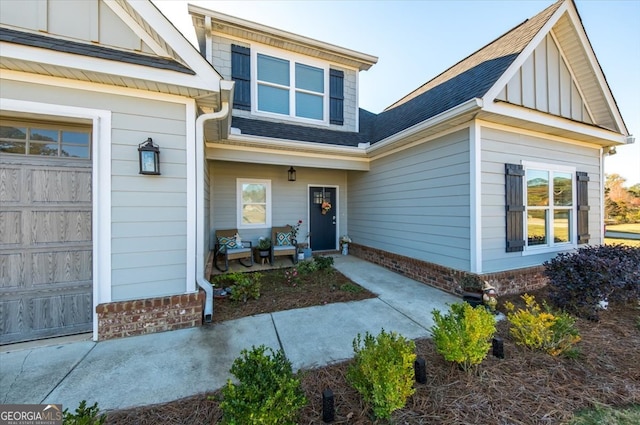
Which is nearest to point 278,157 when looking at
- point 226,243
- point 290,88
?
point 290,88

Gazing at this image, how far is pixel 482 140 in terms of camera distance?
409 cm

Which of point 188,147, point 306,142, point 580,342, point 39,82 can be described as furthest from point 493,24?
point 39,82

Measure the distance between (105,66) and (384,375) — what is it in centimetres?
402

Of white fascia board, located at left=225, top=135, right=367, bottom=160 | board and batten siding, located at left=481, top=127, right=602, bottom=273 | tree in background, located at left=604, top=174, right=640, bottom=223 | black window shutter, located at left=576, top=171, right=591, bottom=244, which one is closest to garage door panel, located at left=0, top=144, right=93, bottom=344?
white fascia board, located at left=225, top=135, right=367, bottom=160

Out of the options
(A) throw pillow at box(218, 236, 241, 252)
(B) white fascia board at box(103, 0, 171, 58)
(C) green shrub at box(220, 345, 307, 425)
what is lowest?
(C) green shrub at box(220, 345, 307, 425)

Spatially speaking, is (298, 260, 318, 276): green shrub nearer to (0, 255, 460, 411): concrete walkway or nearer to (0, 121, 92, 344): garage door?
(0, 255, 460, 411): concrete walkway

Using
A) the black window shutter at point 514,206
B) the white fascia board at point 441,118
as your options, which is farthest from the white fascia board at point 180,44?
the black window shutter at point 514,206

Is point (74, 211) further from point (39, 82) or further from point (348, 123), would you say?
point (348, 123)

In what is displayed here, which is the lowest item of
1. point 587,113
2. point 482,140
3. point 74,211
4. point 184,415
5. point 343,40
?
point 184,415

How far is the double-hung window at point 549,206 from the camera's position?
4652 millimetres

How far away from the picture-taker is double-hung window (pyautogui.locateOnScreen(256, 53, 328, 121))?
6414 mm

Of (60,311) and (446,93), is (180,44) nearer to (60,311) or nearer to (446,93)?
(60,311)

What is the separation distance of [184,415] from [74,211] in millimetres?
2750

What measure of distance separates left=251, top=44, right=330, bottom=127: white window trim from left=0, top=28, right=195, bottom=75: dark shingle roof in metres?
3.29
